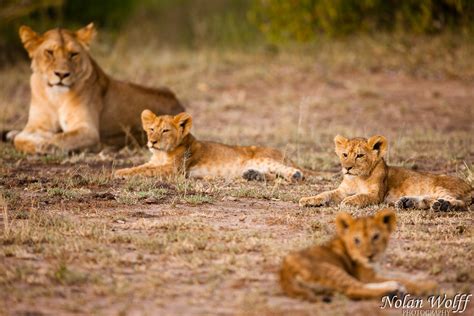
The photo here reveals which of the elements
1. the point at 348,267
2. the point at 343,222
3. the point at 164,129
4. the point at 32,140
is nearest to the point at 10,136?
the point at 32,140

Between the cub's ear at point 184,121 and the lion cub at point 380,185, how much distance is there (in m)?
1.39

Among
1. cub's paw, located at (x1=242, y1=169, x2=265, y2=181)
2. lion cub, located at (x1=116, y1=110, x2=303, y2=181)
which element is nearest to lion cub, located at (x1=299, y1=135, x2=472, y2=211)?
lion cub, located at (x1=116, y1=110, x2=303, y2=181)

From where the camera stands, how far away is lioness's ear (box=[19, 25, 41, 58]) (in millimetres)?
9023

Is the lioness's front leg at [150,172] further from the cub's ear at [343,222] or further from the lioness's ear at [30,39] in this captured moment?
the cub's ear at [343,222]

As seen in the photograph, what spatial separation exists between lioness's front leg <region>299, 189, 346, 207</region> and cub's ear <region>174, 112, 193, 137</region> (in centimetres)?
137

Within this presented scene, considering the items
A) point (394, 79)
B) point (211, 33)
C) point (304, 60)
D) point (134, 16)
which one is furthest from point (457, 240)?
point (134, 16)

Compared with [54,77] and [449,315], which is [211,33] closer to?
[54,77]

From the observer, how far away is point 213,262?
504cm

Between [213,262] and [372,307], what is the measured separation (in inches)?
43.6

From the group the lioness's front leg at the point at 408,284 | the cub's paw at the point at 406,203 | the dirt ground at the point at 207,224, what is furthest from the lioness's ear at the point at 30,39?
the lioness's front leg at the point at 408,284

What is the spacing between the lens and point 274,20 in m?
15.0

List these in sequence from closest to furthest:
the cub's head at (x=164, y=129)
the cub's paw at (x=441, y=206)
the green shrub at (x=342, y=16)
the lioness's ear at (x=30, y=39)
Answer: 1. the cub's paw at (x=441, y=206)
2. the cub's head at (x=164, y=129)
3. the lioness's ear at (x=30, y=39)
4. the green shrub at (x=342, y=16)

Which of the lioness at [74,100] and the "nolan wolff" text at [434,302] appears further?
the lioness at [74,100]

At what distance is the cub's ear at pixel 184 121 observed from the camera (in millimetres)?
7383
